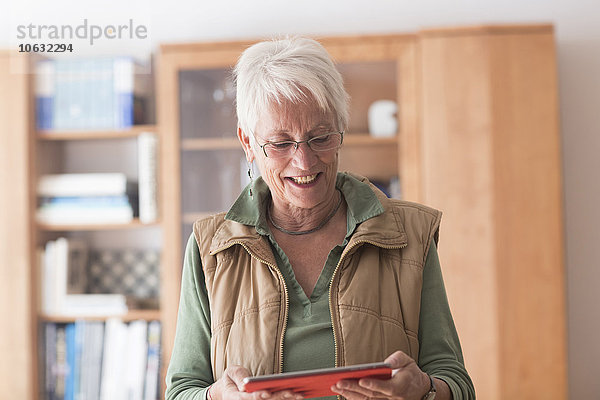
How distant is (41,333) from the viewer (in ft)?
9.84

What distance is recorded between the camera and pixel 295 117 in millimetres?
1266

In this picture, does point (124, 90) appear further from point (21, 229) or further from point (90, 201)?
point (21, 229)

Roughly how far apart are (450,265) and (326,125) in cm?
162

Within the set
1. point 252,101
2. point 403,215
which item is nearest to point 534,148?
point 403,215

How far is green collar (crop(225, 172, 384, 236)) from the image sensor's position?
1321 mm

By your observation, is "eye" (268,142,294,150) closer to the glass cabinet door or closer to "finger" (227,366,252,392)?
"finger" (227,366,252,392)

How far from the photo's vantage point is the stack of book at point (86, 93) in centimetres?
297

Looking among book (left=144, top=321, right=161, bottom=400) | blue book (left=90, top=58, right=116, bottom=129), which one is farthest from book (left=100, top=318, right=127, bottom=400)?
blue book (left=90, top=58, right=116, bottom=129)

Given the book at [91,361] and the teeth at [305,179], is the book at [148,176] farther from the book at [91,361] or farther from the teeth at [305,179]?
the teeth at [305,179]

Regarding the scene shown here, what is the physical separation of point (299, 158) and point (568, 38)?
230 centimetres

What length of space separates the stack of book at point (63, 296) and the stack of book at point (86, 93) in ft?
1.81

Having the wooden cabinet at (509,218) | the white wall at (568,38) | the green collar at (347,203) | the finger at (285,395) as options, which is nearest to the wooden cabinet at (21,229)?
the white wall at (568,38)

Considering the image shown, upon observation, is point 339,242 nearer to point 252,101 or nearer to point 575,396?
point 252,101

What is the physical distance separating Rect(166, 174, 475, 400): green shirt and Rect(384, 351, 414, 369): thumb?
5.5 inches
